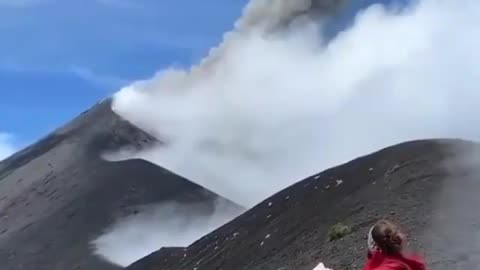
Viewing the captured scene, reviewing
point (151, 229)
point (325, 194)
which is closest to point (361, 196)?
point (325, 194)

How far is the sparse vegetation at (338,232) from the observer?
24.8 m

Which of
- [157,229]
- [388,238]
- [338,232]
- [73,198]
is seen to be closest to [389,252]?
[388,238]

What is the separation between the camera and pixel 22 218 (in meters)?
66.0

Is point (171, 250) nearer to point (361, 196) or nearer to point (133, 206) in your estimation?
point (361, 196)

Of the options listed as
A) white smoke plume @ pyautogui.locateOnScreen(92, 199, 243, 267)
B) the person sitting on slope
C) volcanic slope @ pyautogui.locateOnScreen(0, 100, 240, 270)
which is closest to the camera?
the person sitting on slope

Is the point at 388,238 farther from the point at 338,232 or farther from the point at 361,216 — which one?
the point at 361,216

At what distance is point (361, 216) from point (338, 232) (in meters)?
1.42

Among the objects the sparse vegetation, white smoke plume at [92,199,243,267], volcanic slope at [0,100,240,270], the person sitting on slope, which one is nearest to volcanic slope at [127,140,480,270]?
the sparse vegetation

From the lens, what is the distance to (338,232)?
2502cm

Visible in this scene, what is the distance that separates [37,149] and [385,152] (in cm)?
6855

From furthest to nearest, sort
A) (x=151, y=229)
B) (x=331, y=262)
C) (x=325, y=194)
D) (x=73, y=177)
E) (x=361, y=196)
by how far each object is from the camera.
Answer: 1. (x=73, y=177)
2. (x=151, y=229)
3. (x=325, y=194)
4. (x=361, y=196)
5. (x=331, y=262)

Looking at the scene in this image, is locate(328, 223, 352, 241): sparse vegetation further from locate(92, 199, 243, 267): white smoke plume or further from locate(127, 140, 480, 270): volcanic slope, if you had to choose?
locate(92, 199, 243, 267): white smoke plume

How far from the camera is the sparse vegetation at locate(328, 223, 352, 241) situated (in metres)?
24.8

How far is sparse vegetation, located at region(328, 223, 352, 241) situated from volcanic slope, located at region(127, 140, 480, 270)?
0.61 ft
